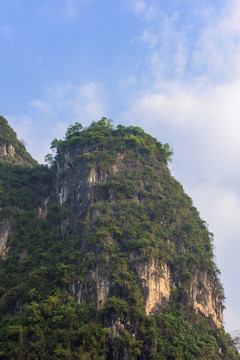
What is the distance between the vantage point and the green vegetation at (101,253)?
24.4 meters

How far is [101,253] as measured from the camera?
95.3ft

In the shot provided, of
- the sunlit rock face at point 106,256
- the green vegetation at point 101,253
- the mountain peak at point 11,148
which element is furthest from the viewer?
the mountain peak at point 11,148

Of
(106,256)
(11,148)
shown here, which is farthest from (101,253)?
(11,148)

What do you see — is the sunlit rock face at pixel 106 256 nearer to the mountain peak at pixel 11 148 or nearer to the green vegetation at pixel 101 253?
the green vegetation at pixel 101 253

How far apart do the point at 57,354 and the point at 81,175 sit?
18.1 meters

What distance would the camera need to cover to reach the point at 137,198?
119 feet

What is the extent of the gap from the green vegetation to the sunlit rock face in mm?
107

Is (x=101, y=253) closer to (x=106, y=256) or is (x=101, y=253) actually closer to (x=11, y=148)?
(x=106, y=256)

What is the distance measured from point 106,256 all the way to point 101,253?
0.45 metres

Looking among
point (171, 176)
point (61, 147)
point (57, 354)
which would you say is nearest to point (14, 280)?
point (57, 354)

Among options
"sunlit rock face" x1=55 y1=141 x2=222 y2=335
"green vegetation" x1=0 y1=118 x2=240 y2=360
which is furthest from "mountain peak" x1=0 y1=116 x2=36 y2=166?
"sunlit rock face" x1=55 y1=141 x2=222 y2=335

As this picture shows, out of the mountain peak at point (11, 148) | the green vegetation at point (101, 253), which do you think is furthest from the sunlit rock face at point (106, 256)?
the mountain peak at point (11, 148)

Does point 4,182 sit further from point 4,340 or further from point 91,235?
point 4,340

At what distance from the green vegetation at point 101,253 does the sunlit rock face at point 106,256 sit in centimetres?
11
